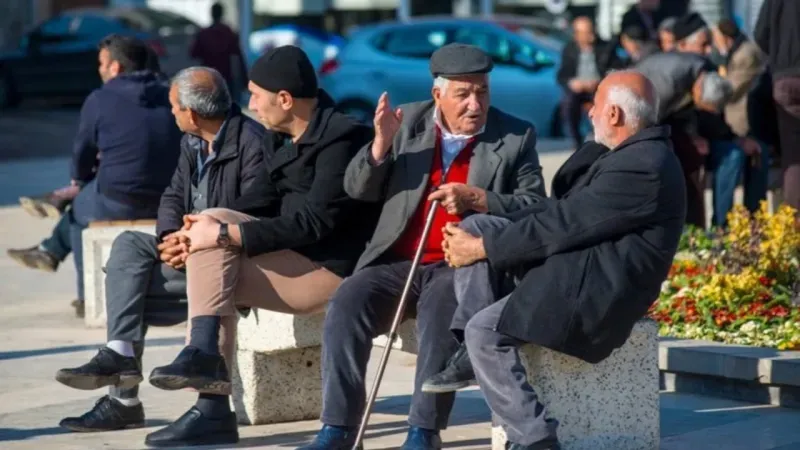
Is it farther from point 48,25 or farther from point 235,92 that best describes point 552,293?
point 48,25

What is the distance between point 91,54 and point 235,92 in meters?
5.82

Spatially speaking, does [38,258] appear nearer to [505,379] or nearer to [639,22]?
[505,379]

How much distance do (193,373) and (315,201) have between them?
0.78m

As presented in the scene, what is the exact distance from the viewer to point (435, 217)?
21.6 ft

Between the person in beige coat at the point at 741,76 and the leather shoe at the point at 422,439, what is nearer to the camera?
the leather shoe at the point at 422,439

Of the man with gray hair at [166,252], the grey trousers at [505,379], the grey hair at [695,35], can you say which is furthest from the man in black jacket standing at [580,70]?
the grey trousers at [505,379]

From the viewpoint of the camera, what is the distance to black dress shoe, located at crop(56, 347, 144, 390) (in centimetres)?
687

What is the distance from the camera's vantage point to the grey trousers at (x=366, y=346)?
6.28m

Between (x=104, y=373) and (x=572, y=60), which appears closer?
(x=104, y=373)

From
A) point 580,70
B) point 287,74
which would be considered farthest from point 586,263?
point 580,70

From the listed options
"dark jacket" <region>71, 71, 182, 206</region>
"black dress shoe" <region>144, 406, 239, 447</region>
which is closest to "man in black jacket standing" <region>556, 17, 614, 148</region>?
"dark jacket" <region>71, 71, 182, 206</region>

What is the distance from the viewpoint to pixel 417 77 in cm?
2161

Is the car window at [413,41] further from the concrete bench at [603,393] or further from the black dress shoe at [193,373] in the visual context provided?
the concrete bench at [603,393]

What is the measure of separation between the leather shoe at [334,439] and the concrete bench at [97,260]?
3329mm
